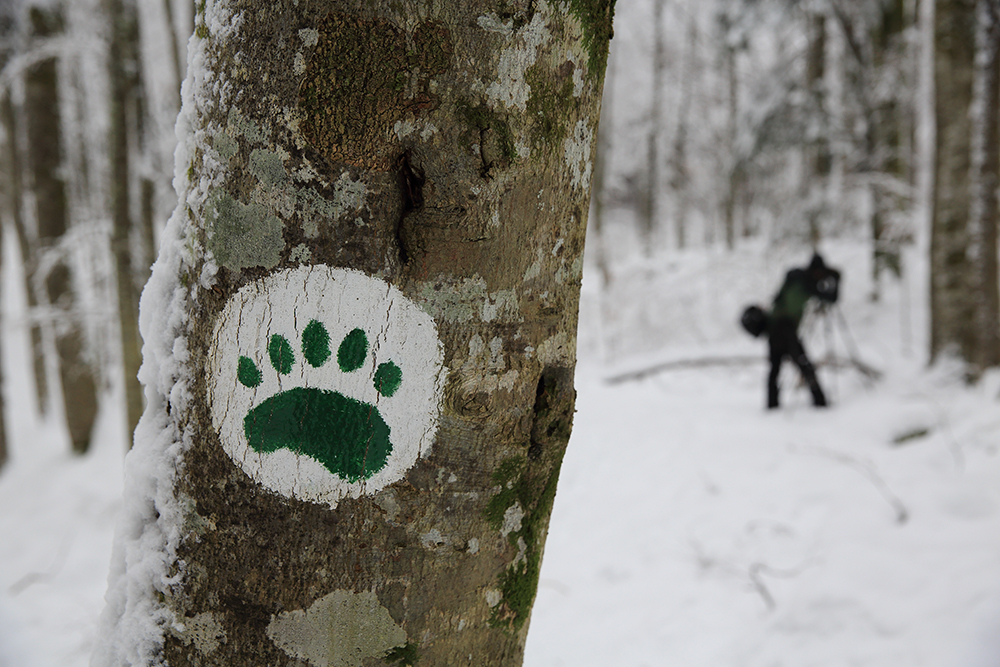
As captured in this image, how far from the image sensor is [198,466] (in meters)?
0.69

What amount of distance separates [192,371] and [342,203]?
298 mm

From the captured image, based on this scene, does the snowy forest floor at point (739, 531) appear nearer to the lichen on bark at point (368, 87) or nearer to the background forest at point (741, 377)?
the background forest at point (741, 377)

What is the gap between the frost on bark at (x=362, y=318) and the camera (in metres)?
0.62

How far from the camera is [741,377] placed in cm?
623

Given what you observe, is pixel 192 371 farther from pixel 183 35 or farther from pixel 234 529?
pixel 183 35

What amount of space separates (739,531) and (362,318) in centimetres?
283

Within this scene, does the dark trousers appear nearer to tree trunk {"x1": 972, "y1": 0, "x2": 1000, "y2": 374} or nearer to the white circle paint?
tree trunk {"x1": 972, "y1": 0, "x2": 1000, "y2": 374}

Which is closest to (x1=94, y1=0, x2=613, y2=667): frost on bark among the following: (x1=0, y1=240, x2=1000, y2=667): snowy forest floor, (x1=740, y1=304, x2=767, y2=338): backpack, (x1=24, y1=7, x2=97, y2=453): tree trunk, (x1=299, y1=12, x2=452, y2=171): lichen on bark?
(x1=299, y1=12, x2=452, y2=171): lichen on bark

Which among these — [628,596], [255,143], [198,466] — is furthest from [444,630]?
[628,596]

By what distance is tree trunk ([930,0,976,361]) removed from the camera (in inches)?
169

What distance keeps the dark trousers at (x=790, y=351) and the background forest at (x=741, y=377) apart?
1.31 feet

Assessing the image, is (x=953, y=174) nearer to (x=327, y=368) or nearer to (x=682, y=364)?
(x=682, y=364)

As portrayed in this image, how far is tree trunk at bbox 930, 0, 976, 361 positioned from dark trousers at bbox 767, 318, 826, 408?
1.02 m

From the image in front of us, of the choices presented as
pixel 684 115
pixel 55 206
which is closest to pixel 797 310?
pixel 55 206
